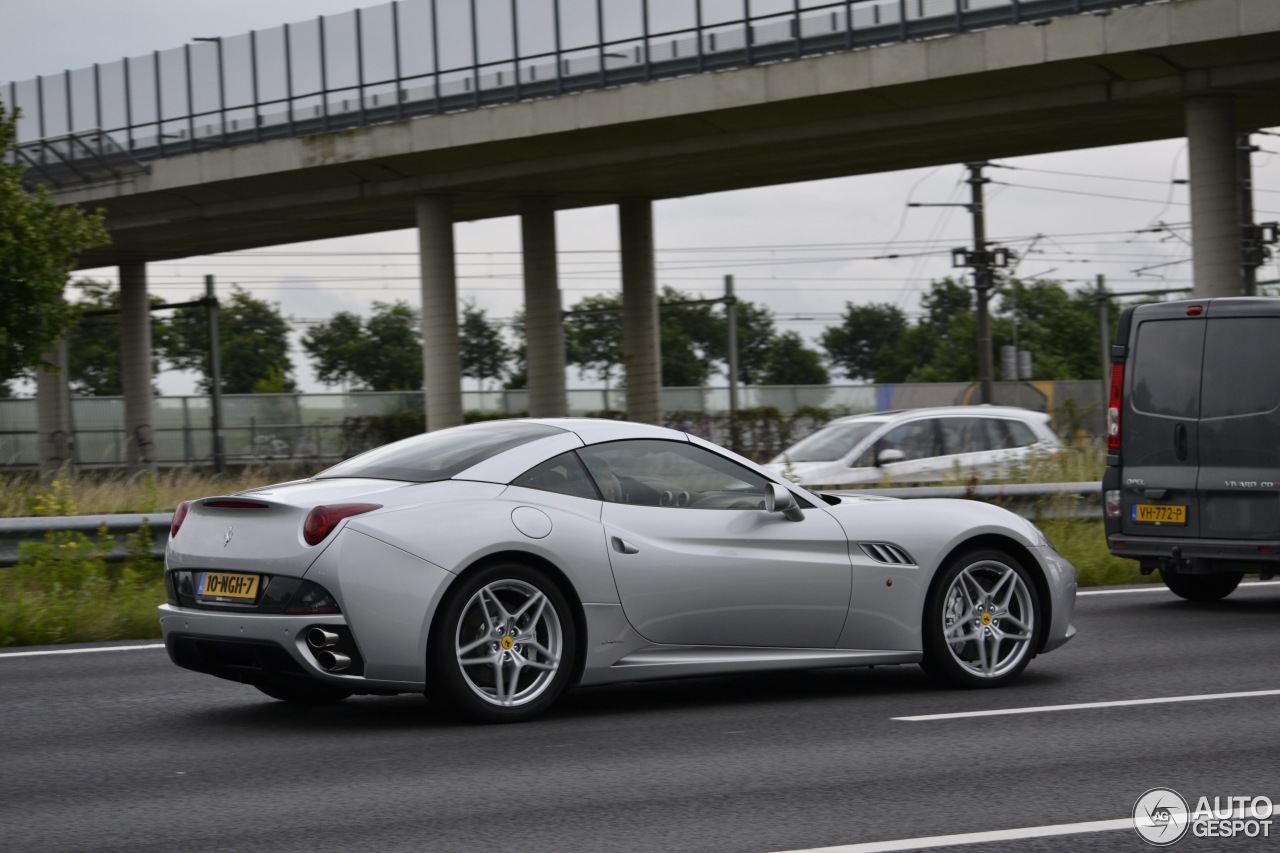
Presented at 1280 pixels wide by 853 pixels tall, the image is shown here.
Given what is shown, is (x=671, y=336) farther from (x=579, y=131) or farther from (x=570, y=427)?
(x=570, y=427)

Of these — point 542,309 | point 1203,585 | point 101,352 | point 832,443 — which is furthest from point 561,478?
point 101,352

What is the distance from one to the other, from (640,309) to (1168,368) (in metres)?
29.9

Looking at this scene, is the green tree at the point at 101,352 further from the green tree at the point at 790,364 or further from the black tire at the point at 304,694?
the black tire at the point at 304,694

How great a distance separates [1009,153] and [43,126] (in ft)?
75.7

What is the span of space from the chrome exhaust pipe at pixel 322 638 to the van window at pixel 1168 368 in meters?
7.10

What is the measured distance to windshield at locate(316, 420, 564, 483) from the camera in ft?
24.3

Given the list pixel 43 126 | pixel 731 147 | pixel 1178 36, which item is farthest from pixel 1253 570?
pixel 43 126

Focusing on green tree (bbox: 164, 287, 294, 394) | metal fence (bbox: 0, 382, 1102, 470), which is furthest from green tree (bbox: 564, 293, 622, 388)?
metal fence (bbox: 0, 382, 1102, 470)

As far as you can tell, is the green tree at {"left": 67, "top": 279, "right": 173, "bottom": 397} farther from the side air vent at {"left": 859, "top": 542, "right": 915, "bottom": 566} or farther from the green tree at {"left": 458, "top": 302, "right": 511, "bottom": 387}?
the side air vent at {"left": 859, "top": 542, "right": 915, "bottom": 566}

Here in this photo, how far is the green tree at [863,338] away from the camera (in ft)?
412

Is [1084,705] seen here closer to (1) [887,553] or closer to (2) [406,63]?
(1) [887,553]

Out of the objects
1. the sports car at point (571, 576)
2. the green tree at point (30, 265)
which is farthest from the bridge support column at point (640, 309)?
the sports car at point (571, 576)

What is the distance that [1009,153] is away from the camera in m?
36.1

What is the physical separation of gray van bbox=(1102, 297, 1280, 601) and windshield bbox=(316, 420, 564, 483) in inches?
213
